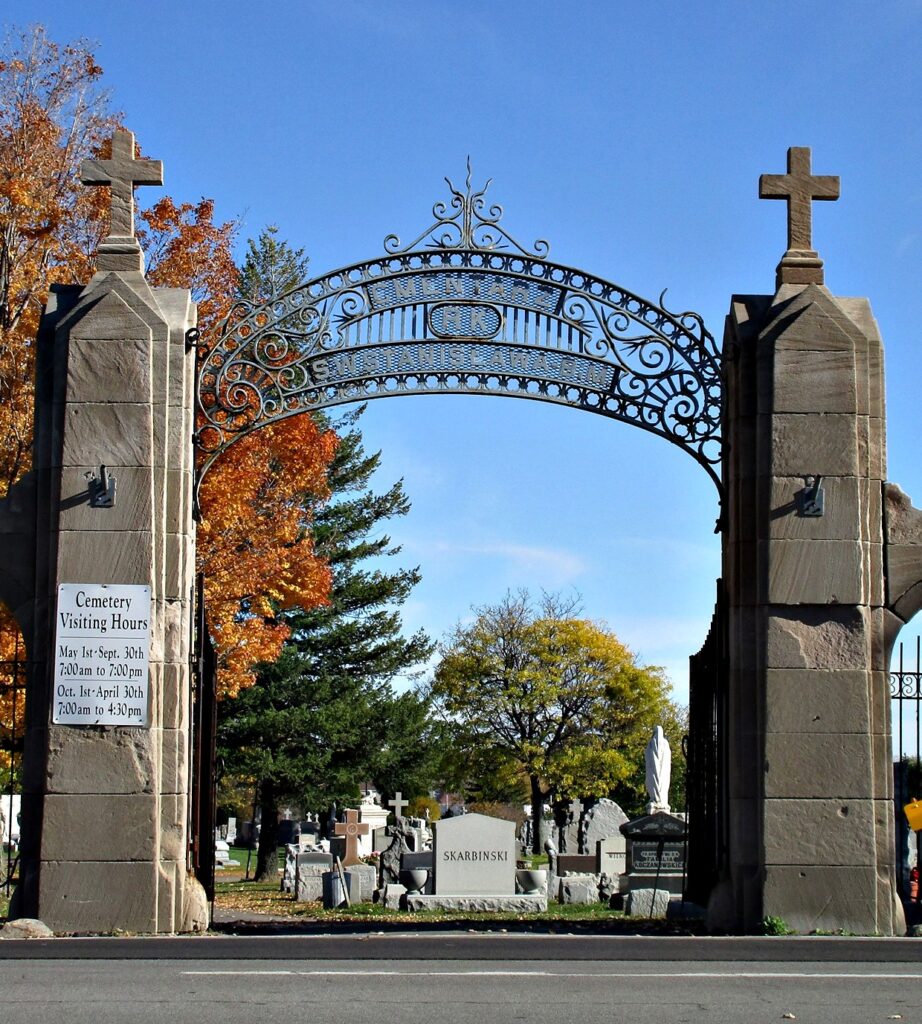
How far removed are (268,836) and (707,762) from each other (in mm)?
23378

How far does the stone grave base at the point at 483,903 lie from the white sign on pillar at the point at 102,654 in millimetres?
9638

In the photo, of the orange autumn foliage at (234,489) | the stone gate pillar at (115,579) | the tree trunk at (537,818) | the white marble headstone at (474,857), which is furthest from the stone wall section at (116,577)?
the tree trunk at (537,818)

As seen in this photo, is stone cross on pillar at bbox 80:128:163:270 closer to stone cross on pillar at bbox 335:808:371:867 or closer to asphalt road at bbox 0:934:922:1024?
asphalt road at bbox 0:934:922:1024

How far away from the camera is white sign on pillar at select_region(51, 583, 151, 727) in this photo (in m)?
12.2

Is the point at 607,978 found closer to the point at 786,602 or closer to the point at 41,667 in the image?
the point at 786,602

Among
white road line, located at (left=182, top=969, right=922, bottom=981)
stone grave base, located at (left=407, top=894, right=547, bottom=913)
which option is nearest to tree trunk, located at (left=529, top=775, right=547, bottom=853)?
stone grave base, located at (left=407, top=894, right=547, bottom=913)

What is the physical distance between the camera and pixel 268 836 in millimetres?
35875

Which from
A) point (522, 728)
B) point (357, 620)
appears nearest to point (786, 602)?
point (357, 620)

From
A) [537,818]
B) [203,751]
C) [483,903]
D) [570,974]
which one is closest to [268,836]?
[483,903]

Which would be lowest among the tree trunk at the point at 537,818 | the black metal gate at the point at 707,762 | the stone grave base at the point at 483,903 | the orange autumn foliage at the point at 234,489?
the tree trunk at the point at 537,818

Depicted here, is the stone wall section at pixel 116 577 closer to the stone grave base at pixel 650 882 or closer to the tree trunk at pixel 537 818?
the stone grave base at pixel 650 882

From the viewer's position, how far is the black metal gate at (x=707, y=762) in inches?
520

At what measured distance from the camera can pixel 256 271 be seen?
38000 millimetres

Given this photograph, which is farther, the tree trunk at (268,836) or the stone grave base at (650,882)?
the tree trunk at (268,836)
